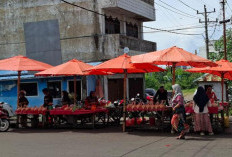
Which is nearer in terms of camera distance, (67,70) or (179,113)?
(179,113)

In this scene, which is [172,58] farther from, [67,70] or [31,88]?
[31,88]

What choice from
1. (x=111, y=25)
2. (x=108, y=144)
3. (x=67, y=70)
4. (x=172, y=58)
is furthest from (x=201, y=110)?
(x=111, y=25)

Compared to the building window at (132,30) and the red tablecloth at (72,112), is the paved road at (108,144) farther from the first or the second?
the building window at (132,30)

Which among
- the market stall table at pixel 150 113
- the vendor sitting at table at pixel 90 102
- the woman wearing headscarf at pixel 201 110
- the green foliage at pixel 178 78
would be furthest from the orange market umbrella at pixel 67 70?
the green foliage at pixel 178 78

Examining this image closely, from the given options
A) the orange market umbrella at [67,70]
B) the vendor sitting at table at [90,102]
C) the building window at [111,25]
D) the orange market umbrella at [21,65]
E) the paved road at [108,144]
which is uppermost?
the building window at [111,25]

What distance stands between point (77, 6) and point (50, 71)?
996 centimetres

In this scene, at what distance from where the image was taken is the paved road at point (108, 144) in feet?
32.1

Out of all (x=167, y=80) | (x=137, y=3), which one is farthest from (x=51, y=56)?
(x=167, y=80)

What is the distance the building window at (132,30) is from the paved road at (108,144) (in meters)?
15.6

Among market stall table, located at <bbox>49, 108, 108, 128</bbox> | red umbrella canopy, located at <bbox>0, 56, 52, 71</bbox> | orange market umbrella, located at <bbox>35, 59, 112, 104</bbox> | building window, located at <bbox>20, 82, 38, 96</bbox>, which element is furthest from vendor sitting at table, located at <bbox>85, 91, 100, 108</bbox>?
building window, located at <bbox>20, 82, 38, 96</bbox>

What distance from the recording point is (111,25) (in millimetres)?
27281

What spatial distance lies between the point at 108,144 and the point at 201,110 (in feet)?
11.8

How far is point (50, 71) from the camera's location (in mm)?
15938

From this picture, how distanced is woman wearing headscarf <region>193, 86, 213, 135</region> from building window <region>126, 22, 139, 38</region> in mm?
16671
